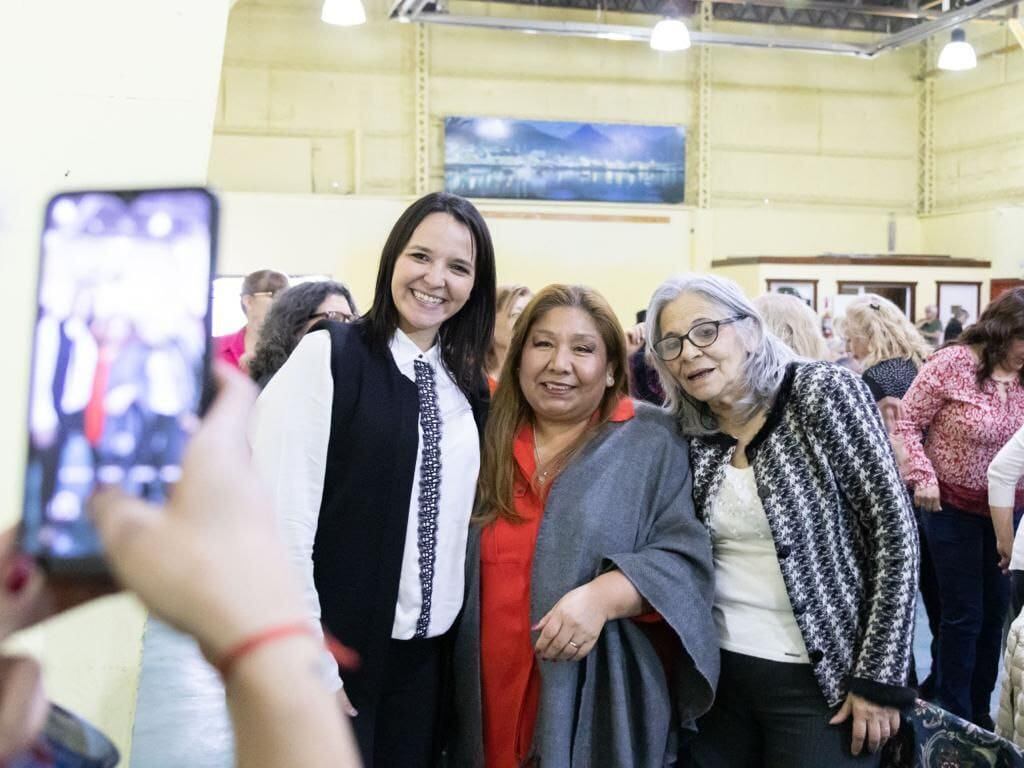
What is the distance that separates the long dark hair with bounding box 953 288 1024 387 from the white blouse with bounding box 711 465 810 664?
1.93m

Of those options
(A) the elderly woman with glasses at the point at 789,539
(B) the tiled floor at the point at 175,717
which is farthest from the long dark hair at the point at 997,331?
(B) the tiled floor at the point at 175,717

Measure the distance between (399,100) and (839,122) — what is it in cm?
600

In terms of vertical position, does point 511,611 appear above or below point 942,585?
above

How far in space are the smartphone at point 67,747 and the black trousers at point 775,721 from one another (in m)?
1.62

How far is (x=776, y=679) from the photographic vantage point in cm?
192

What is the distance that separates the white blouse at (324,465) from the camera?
171cm

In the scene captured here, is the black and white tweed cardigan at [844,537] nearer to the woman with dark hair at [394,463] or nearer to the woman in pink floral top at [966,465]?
the woman with dark hair at [394,463]

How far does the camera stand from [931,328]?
11211 mm

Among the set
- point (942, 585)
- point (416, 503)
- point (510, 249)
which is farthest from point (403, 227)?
point (510, 249)

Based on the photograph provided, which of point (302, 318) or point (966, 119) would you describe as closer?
point (302, 318)

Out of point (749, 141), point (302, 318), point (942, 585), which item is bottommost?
point (942, 585)

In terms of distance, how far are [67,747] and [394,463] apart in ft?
4.36

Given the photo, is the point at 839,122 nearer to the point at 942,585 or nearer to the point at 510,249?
the point at 510,249

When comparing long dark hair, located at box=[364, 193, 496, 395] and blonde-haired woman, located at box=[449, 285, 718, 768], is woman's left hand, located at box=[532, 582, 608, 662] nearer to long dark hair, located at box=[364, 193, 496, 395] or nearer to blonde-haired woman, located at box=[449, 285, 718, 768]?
blonde-haired woman, located at box=[449, 285, 718, 768]
